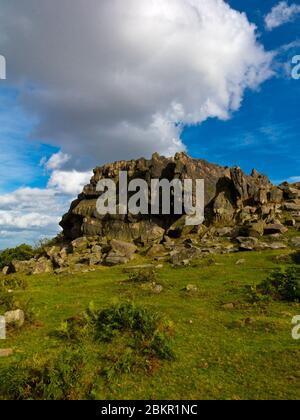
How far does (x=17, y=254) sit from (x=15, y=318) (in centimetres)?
5338

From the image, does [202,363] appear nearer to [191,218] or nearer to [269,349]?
[269,349]

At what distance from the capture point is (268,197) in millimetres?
59344

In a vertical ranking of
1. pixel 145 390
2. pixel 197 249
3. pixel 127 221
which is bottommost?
pixel 145 390

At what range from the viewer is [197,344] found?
628 inches

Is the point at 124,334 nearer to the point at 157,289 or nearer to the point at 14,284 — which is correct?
the point at 157,289

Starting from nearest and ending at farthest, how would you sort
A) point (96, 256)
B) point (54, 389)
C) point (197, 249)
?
point (54, 389) → point (197, 249) → point (96, 256)

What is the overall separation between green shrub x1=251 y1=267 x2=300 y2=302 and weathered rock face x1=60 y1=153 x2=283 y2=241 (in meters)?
26.6

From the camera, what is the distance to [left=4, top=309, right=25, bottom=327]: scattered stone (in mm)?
18653

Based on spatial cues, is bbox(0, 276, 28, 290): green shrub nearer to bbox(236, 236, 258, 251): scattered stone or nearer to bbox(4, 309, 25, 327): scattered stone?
bbox(4, 309, 25, 327): scattered stone

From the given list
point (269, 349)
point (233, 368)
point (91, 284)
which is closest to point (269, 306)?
point (269, 349)

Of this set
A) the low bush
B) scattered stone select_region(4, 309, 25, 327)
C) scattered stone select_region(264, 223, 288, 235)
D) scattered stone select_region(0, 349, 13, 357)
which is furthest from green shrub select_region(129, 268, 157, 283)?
scattered stone select_region(264, 223, 288, 235)

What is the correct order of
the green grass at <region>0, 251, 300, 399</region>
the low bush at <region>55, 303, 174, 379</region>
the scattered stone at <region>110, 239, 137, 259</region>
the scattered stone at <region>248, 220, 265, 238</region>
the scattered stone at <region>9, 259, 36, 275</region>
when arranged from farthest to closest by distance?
the scattered stone at <region>9, 259, 36, 275</region>
the scattered stone at <region>110, 239, 137, 259</region>
the scattered stone at <region>248, 220, 265, 238</region>
the low bush at <region>55, 303, 174, 379</region>
the green grass at <region>0, 251, 300, 399</region>

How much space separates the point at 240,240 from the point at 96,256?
17494mm

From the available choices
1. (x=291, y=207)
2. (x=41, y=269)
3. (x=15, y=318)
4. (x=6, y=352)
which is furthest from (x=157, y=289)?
(x=291, y=207)
